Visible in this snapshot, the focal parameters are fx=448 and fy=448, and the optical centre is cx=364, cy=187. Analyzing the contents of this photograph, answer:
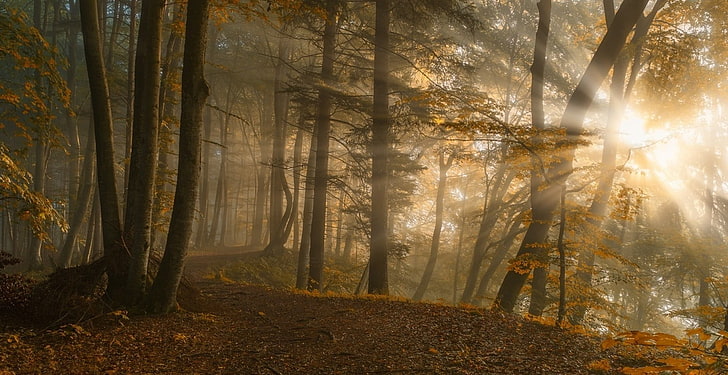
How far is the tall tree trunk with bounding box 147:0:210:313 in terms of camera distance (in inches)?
269

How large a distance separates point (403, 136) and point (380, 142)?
4300mm

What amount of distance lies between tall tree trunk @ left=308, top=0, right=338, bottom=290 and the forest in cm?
6

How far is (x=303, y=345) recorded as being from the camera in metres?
6.25

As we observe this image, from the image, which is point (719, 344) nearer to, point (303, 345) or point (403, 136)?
point (303, 345)

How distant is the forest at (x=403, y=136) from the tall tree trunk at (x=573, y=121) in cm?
4

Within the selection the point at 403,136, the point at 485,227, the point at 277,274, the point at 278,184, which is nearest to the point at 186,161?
the point at 403,136

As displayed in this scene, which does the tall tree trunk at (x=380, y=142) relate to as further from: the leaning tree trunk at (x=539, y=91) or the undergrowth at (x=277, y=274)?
the undergrowth at (x=277, y=274)

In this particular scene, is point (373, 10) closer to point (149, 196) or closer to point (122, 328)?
point (149, 196)

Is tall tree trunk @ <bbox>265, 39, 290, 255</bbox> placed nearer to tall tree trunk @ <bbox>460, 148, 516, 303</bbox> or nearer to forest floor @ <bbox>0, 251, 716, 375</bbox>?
tall tree trunk @ <bbox>460, 148, 516, 303</bbox>

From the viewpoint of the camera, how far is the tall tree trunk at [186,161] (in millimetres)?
6844

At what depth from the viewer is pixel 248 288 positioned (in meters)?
11.4

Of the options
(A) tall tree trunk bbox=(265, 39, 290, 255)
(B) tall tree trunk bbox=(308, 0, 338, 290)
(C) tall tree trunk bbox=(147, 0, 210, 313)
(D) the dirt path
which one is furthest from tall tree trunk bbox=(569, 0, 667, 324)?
(A) tall tree trunk bbox=(265, 39, 290, 255)

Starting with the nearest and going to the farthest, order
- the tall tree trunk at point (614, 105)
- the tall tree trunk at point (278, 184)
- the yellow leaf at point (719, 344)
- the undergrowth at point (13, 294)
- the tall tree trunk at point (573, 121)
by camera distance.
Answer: the yellow leaf at point (719, 344), the undergrowth at point (13, 294), the tall tree trunk at point (573, 121), the tall tree trunk at point (614, 105), the tall tree trunk at point (278, 184)

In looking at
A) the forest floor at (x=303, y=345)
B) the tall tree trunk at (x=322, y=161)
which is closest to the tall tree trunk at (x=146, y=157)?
the forest floor at (x=303, y=345)
